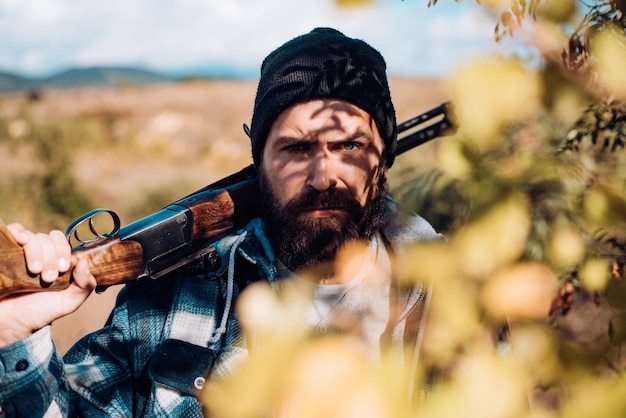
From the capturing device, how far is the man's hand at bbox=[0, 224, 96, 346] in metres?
1.46

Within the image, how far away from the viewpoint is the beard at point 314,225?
2146mm

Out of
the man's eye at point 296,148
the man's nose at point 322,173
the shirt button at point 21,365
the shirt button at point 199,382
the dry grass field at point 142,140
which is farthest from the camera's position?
the dry grass field at point 142,140

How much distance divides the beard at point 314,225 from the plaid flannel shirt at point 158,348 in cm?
8

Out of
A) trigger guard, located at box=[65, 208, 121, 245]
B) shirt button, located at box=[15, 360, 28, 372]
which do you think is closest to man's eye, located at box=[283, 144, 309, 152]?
trigger guard, located at box=[65, 208, 121, 245]

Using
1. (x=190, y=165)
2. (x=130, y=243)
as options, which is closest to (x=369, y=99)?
(x=130, y=243)

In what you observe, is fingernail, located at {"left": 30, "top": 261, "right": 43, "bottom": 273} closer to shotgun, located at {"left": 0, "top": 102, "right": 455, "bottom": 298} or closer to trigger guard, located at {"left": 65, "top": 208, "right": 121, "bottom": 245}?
shotgun, located at {"left": 0, "top": 102, "right": 455, "bottom": 298}

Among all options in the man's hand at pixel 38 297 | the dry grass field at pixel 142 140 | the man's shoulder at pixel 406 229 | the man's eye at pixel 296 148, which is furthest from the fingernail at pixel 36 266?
the dry grass field at pixel 142 140

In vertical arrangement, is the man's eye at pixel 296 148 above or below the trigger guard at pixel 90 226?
below

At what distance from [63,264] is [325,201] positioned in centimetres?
97

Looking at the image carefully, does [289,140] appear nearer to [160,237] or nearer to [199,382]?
[160,237]

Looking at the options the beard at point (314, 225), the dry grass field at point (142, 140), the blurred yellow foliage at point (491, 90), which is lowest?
the dry grass field at point (142, 140)

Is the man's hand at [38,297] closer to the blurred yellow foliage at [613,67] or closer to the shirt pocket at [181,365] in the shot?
the shirt pocket at [181,365]

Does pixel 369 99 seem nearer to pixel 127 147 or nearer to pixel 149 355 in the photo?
pixel 149 355

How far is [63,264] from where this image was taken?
157 centimetres
